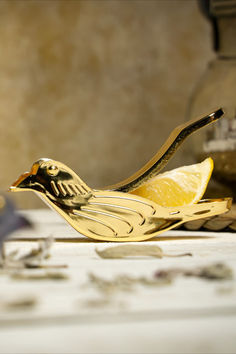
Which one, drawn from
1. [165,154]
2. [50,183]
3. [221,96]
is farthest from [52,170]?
[221,96]

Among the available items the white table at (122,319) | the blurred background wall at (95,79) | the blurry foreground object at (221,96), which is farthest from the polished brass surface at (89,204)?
the blurred background wall at (95,79)

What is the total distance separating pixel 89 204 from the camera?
43 cm

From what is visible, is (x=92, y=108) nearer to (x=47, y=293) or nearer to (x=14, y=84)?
(x=14, y=84)

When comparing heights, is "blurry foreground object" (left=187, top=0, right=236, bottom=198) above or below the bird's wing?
above

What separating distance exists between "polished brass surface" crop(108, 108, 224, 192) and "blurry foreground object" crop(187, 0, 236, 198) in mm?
238

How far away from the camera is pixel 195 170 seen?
0.47 metres

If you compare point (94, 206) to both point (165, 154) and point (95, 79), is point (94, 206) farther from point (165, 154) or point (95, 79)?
point (95, 79)

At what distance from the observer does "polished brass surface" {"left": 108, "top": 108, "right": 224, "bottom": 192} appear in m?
0.45

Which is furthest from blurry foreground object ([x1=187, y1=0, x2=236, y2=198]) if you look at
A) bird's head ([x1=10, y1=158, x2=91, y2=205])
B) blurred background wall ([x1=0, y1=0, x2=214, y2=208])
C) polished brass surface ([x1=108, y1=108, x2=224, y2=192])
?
bird's head ([x1=10, y1=158, x2=91, y2=205])

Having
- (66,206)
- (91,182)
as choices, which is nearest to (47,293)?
(66,206)

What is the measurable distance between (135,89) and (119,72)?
5 cm

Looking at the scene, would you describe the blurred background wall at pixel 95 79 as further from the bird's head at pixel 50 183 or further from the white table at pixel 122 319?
the white table at pixel 122 319

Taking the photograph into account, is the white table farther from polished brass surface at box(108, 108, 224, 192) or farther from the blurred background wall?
the blurred background wall

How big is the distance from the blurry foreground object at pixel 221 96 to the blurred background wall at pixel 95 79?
123 mm
